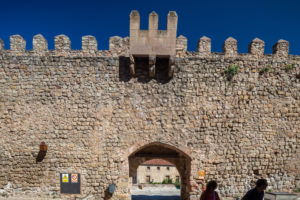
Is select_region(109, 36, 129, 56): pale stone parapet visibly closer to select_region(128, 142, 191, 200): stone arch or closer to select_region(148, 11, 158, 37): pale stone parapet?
select_region(148, 11, 158, 37): pale stone parapet

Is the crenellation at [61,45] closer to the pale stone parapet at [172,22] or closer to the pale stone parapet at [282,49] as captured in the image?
the pale stone parapet at [172,22]

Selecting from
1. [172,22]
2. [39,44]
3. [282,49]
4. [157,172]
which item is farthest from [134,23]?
[157,172]

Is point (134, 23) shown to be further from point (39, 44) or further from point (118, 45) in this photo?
point (39, 44)

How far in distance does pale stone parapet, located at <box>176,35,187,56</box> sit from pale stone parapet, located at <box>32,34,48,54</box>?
15.4ft

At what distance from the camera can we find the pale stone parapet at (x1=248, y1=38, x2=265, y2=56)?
6.57 metres

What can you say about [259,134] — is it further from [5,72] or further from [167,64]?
[5,72]

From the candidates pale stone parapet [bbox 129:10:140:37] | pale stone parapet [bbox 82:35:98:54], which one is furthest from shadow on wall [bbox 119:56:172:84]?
pale stone parapet [bbox 82:35:98:54]

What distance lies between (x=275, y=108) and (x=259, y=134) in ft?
3.55

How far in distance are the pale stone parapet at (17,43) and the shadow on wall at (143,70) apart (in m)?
3.53

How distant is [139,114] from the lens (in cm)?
641

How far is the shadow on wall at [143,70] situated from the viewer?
21.3ft

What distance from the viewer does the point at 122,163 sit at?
249 inches

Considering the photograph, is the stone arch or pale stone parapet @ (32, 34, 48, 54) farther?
the stone arch

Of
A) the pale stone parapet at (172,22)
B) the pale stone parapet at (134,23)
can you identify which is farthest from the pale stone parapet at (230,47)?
the pale stone parapet at (134,23)
